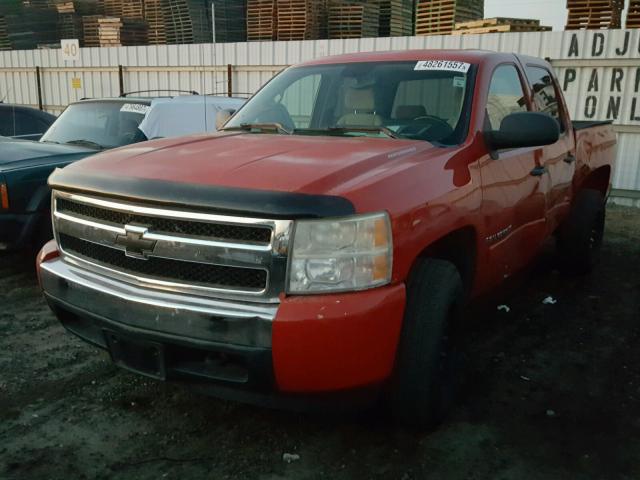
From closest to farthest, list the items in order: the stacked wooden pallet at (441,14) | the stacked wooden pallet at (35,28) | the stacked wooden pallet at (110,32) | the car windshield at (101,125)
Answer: the car windshield at (101,125)
the stacked wooden pallet at (441,14)
the stacked wooden pallet at (110,32)
the stacked wooden pallet at (35,28)

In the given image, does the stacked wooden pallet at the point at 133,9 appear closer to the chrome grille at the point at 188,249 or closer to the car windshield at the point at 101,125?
the car windshield at the point at 101,125

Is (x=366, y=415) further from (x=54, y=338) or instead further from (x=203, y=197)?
(x=54, y=338)

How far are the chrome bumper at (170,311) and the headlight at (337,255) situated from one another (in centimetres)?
18

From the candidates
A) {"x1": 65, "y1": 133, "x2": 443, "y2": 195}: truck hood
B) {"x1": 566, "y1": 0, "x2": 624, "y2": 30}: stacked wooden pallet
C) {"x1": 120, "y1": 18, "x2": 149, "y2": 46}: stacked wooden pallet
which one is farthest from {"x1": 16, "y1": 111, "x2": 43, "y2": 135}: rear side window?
{"x1": 120, "y1": 18, "x2": 149, "y2": 46}: stacked wooden pallet

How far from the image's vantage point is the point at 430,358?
2.59 meters

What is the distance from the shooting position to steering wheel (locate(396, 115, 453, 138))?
3.25 m

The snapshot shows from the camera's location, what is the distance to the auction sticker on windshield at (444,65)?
11.4 ft

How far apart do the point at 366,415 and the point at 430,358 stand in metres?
0.62

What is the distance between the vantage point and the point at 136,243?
2.51 meters

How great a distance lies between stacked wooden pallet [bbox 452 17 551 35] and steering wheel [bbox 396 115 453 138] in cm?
852

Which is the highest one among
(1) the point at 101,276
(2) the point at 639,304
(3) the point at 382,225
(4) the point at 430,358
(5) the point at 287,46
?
(5) the point at 287,46

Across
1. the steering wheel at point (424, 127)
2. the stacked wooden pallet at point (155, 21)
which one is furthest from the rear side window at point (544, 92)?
the stacked wooden pallet at point (155, 21)

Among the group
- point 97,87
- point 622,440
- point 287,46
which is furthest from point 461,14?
point 622,440

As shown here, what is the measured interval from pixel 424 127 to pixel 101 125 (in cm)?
394
